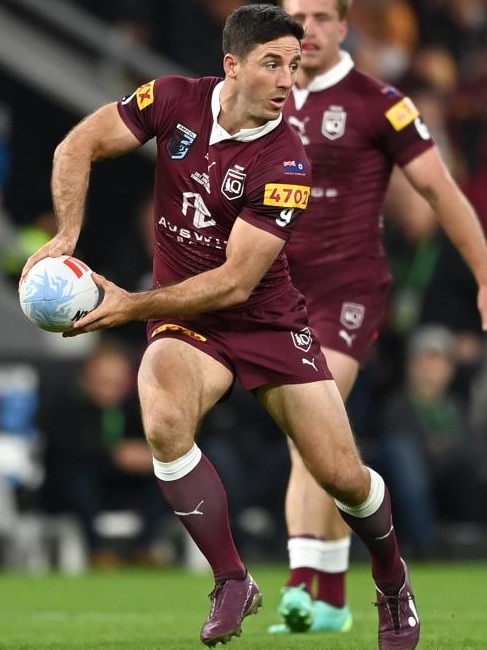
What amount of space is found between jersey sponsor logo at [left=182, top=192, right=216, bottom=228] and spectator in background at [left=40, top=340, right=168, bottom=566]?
5.83 m

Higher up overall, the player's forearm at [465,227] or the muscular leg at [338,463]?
the player's forearm at [465,227]

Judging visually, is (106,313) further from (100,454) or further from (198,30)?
(198,30)

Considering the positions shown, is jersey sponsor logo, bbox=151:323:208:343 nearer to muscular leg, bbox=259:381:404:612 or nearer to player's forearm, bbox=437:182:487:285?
muscular leg, bbox=259:381:404:612

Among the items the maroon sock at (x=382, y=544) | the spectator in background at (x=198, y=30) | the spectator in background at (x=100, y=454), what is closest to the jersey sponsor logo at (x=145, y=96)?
the maroon sock at (x=382, y=544)

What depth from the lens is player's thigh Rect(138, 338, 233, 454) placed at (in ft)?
20.9

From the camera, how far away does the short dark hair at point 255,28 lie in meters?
6.44

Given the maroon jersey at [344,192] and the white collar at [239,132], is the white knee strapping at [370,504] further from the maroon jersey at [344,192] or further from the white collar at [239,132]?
the maroon jersey at [344,192]

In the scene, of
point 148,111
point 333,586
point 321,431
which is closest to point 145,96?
point 148,111

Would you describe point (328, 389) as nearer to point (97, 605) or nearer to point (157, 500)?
point (97, 605)

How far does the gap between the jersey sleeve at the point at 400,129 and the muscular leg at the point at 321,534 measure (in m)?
0.95

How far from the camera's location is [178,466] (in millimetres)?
6477

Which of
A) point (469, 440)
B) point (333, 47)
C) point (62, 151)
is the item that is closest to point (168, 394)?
point (62, 151)

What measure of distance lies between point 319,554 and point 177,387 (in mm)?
1907

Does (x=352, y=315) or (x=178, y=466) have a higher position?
(x=352, y=315)
